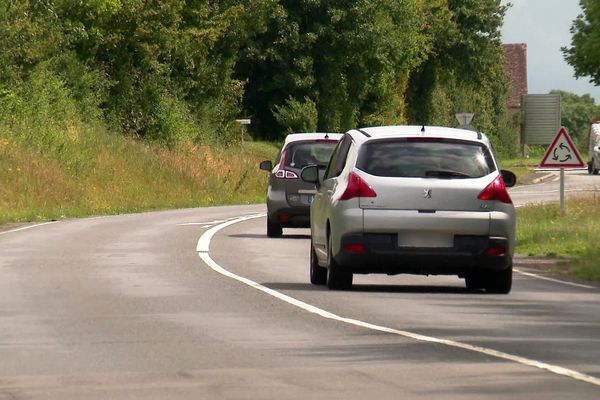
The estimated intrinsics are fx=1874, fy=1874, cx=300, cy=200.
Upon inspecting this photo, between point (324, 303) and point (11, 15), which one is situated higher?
point (11, 15)

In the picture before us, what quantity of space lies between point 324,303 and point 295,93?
64.3 meters

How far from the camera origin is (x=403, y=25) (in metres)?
88.4

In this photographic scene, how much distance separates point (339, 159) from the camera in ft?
64.2

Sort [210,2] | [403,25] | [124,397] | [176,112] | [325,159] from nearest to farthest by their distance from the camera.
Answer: [124,397] → [325,159] → [176,112] → [210,2] → [403,25]

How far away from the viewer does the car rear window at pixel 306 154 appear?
101ft

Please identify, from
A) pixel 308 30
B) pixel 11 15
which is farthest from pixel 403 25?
pixel 11 15

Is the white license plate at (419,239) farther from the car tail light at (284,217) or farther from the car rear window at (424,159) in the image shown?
the car tail light at (284,217)

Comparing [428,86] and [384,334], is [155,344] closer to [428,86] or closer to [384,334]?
[384,334]

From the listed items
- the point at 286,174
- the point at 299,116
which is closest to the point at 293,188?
the point at 286,174

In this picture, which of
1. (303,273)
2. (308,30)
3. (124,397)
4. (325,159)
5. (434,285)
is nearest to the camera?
(124,397)

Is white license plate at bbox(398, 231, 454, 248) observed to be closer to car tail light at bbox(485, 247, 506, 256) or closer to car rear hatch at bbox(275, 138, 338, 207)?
car tail light at bbox(485, 247, 506, 256)

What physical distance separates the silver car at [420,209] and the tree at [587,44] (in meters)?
9.33

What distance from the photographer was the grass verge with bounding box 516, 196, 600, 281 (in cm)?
2366

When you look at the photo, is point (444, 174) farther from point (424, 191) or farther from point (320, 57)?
point (320, 57)
